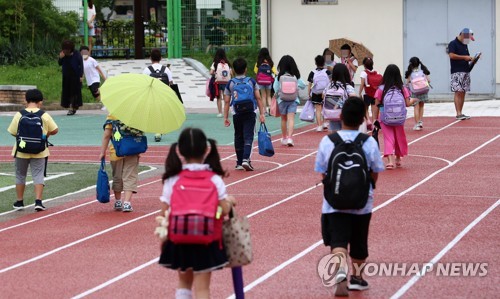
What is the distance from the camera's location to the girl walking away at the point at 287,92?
2225cm

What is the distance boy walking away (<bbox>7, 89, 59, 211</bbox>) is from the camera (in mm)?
15016

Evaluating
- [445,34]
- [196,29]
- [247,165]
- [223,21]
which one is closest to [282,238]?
[247,165]

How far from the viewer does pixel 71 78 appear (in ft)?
102

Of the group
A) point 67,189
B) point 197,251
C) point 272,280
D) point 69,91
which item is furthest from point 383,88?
point 69,91

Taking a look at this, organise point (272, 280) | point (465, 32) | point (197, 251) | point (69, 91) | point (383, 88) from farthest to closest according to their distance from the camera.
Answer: point (69, 91) → point (465, 32) → point (383, 88) → point (272, 280) → point (197, 251)

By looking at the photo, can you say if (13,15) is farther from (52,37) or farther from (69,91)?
(69,91)

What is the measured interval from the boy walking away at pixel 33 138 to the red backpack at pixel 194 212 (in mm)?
7311

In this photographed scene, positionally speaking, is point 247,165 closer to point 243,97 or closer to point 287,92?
point 243,97

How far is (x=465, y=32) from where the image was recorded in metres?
27.1

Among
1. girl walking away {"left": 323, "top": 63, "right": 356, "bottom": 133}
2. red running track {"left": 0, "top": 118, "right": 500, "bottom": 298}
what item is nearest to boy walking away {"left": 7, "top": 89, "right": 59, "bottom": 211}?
red running track {"left": 0, "top": 118, "right": 500, "bottom": 298}

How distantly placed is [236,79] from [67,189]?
10.7 ft

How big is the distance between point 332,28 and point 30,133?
1976 centimetres

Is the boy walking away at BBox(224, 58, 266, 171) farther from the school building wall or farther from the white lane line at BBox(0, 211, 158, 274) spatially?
the school building wall

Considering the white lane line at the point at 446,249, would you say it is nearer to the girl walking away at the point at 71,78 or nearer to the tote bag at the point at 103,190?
the tote bag at the point at 103,190
